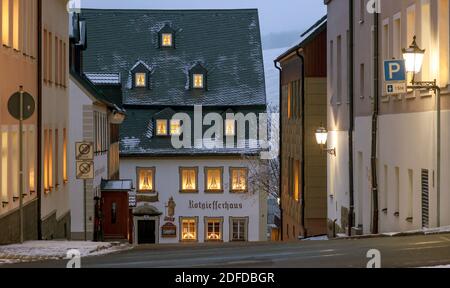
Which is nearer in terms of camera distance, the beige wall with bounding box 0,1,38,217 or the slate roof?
the beige wall with bounding box 0,1,38,217

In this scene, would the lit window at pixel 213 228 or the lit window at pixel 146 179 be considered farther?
A: the lit window at pixel 146 179

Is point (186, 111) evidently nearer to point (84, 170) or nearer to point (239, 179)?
point (239, 179)

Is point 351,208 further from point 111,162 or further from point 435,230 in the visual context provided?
point 111,162

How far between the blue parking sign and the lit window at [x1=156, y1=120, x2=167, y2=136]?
50.3 meters

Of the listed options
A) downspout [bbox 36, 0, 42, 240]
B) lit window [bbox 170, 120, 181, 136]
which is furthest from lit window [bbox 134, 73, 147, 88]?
downspout [bbox 36, 0, 42, 240]

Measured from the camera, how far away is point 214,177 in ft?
229

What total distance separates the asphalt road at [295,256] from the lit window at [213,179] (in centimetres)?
4932

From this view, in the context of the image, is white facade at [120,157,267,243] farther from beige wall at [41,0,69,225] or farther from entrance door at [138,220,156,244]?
beige wall at [41,0,69,225]

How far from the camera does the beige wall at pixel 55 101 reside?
3112 centimetres

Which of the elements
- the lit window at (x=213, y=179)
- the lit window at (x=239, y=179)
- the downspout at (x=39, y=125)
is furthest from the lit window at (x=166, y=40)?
the downspout at (x=39, y=125)

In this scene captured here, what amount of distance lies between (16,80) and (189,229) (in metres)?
43.5

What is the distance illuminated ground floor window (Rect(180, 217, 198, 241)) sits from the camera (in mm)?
67938

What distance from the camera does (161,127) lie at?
240ft

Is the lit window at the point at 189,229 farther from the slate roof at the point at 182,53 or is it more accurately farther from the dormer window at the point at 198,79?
the dormer window at the point at 198,79
